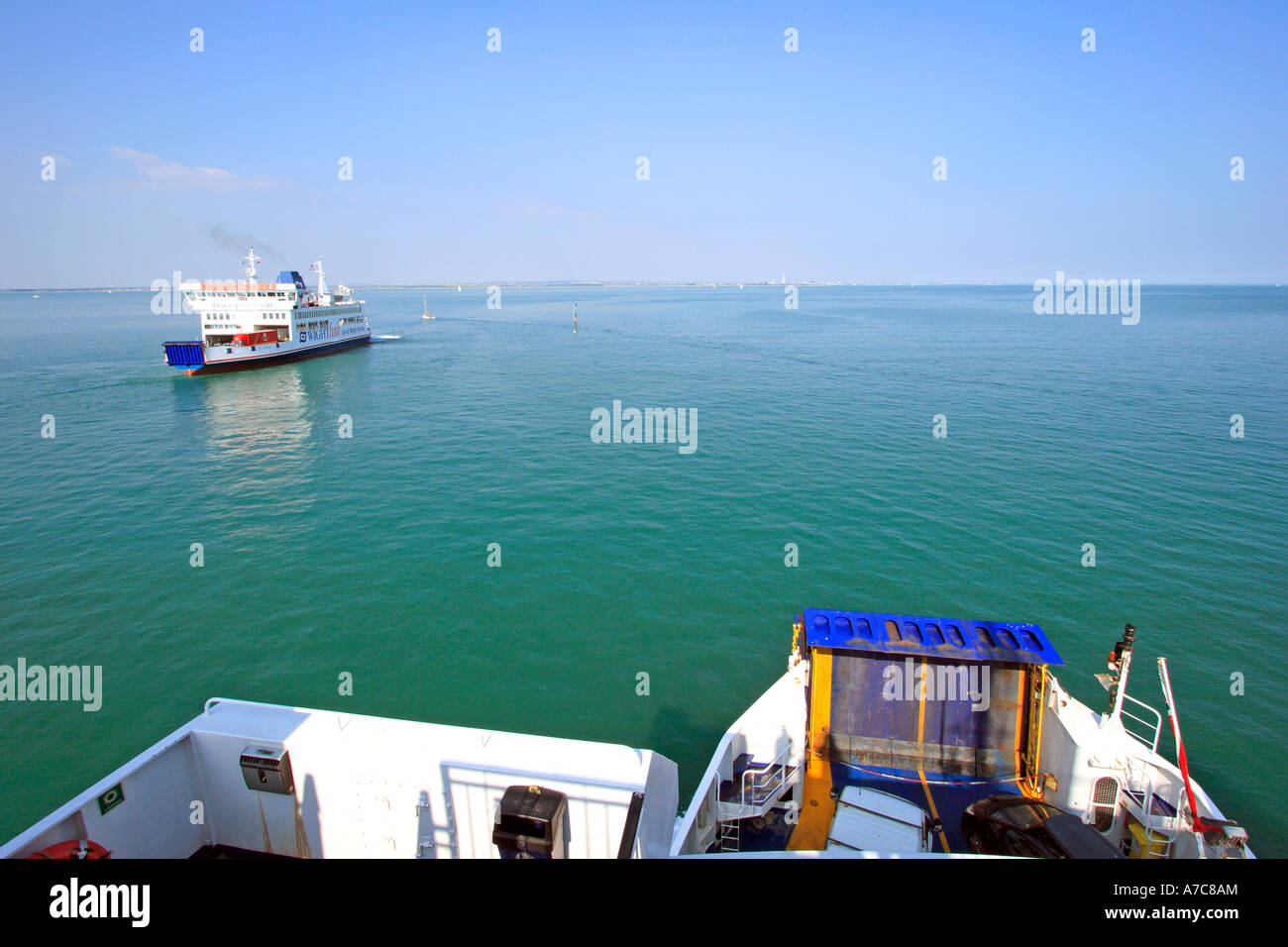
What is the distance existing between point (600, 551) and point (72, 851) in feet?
64.6

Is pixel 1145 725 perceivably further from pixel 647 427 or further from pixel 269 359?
pixel 269 359

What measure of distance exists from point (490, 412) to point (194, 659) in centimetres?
3353

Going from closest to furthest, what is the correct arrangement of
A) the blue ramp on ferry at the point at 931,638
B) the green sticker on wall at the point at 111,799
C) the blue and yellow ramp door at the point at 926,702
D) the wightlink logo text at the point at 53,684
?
the green sticker on wall at the point at 111,799, the blue ramp on ferry at the point at 931,638, the blue and yellow ramp door at the point at 926,702, the wightlink logo text at the point at 53,684

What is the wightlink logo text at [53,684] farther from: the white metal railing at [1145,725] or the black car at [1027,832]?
the white metal railing at [1145,725]

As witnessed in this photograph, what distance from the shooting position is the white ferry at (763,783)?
7.91 meters

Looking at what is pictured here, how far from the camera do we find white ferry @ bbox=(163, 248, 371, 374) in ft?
226

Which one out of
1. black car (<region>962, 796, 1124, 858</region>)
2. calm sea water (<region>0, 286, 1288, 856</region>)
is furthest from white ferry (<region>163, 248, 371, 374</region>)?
black car (<region>962, 796, 1124, 858</region>)

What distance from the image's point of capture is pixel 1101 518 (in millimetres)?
28516

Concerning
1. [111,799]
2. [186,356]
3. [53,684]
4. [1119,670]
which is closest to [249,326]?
[186,356]

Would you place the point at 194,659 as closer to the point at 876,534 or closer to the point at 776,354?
the point at 876,534

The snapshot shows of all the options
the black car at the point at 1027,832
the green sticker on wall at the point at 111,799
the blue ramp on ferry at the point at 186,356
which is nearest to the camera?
the green sticker on wall at the point at 111,799

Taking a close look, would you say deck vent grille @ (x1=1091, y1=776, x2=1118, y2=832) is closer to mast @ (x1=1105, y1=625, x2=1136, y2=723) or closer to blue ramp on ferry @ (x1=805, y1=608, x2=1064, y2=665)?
mast @ (x1=1105, y1=625, x2=1136, y2=723)

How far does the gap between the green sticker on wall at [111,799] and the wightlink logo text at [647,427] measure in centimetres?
3289

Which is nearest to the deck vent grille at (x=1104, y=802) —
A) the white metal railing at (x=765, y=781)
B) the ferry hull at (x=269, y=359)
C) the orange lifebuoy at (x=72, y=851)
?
the white metal railing at (x=765, y=781)
